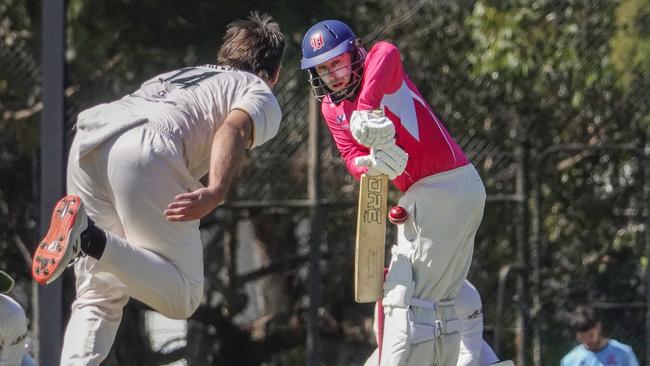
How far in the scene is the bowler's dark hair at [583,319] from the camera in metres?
7.71

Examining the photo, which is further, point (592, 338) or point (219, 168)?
point (592, 338)

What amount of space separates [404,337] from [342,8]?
12.3ft

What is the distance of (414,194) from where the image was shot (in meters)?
5.16

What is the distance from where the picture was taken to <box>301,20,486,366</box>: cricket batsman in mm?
5043

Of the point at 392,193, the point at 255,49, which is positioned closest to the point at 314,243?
the point at 392,193

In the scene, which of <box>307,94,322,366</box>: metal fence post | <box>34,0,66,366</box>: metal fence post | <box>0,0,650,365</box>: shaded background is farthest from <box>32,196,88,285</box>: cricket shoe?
<box>307,94,322,366</box>: metal fence post

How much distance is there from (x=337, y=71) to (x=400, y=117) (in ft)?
1.00

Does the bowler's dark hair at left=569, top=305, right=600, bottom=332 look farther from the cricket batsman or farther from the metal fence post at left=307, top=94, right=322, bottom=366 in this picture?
the cricket batsman

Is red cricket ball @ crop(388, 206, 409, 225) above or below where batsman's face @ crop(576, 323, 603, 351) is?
above

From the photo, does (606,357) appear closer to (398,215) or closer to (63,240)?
(398,215)

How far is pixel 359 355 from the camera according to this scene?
27.4 ft

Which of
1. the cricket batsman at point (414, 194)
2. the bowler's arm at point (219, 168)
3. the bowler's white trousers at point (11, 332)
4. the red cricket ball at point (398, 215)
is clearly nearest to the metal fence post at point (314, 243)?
the bowler's white trousers at point (11, 332)

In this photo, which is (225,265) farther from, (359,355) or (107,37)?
(107,37)

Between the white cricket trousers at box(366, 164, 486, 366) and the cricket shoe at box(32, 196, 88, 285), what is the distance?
48.5 inches
